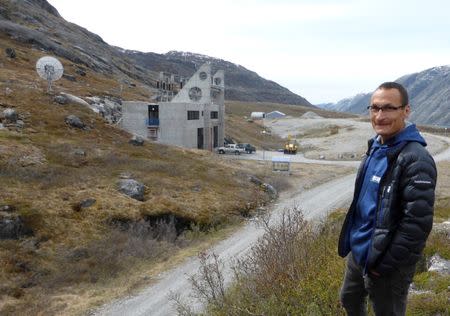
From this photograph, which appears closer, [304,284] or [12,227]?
[304,284]

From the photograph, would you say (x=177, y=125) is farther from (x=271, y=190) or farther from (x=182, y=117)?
(x=271, y=190)

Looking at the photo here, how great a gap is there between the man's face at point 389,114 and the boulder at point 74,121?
46.7 meters

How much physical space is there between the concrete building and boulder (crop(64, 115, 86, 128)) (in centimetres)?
851

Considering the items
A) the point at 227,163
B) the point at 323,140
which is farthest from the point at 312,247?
the point at 323,140

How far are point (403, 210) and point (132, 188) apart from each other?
28.7 m

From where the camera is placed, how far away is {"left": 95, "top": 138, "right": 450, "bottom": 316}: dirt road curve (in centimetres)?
1686

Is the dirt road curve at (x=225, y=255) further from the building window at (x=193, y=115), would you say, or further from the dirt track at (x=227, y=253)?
the building window at (x=193, y=115)

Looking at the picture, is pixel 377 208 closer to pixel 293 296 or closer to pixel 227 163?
pixel 293 296

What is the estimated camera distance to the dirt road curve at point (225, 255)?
16859 mm

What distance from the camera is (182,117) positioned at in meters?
56.7

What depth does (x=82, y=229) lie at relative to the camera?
83.2 feet

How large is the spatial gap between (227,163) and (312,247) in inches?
1551

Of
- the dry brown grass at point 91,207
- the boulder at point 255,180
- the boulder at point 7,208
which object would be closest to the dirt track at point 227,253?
the dry brown grass at point 91,207

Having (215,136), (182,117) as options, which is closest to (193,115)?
(182,117)
